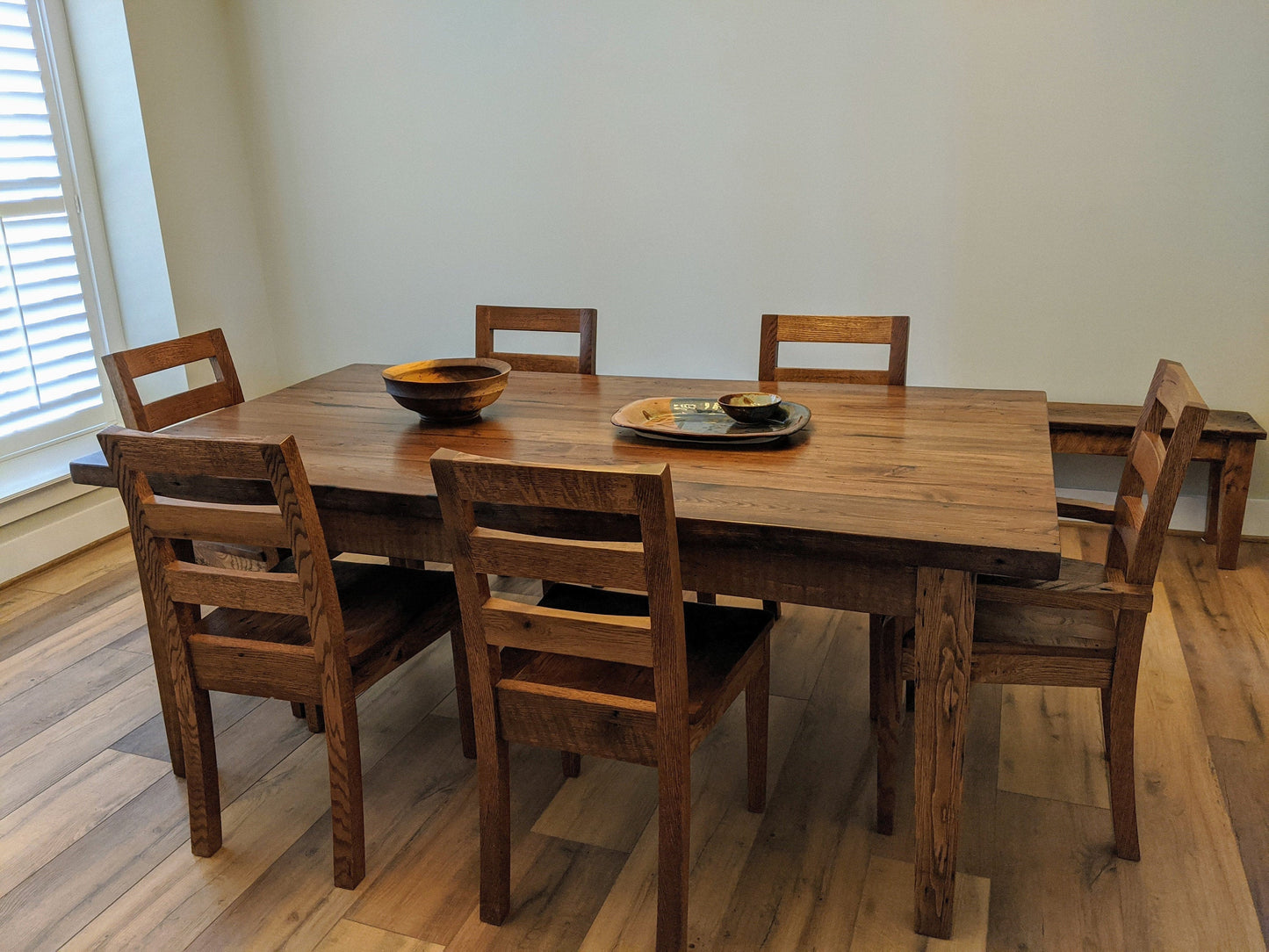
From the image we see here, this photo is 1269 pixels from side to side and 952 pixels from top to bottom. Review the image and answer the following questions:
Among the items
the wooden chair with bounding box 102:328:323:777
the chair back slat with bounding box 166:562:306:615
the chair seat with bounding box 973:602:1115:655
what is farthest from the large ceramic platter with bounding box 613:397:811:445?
the wooden chair with bounding box 102:328:323:777

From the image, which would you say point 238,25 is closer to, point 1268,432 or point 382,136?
point 382,136

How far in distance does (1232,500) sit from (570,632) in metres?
2.54

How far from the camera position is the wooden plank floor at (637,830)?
1728mm

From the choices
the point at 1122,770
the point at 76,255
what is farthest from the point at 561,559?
the point at 76,255

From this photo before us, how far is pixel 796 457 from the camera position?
189cm

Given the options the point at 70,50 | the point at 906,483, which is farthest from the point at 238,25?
the point at 906,483

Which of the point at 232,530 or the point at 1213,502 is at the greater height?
the point at 232,530

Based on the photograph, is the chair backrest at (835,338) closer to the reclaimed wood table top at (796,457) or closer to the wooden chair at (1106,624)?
the reclaimed wood table top at (796,457)

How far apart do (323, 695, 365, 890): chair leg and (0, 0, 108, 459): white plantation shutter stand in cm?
229

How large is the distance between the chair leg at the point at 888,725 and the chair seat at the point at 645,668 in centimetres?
23

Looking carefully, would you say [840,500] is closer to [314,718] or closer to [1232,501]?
[314,718]

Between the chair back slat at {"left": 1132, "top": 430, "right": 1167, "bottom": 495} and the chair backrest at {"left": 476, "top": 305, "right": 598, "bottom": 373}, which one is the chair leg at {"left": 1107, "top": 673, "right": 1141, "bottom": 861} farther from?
the chair backrest at {"left": 476, "top": 305, "right": 598, "bottom": 373}

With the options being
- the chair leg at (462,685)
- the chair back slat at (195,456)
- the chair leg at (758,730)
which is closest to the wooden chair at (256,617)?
the chair back slat at (195,456)

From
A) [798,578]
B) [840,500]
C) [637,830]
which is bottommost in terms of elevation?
[637,830]
